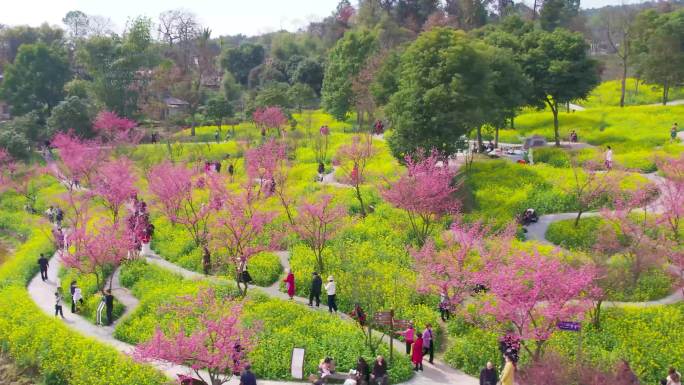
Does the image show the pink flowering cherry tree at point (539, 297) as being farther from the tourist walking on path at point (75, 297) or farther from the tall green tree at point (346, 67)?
the tall green tree at point (346, 67)

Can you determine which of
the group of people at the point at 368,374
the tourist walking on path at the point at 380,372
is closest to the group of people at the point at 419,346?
the group of people at the point at 368,374

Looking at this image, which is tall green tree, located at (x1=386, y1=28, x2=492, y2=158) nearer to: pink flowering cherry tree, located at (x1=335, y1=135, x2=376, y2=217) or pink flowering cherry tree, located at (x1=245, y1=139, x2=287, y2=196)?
pink flowering cherry tree, located at (x1=335, y1=135, x2=376, y2=217)

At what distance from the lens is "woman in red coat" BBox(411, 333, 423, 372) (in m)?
17.2

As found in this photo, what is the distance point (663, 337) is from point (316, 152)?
26.7 metres

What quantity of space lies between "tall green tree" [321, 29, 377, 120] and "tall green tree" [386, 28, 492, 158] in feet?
66.3

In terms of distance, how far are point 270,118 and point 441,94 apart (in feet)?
66.5

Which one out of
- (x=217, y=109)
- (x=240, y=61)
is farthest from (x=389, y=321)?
(x=240, y=61)

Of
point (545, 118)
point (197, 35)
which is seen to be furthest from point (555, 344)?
point (197, 35)

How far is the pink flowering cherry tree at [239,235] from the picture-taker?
74.5ft

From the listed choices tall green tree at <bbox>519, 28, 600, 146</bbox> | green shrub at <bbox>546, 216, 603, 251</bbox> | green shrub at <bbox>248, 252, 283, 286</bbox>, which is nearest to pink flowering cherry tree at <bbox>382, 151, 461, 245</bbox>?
green shrub at <bbox>546, 216, 603, 251</bbox>

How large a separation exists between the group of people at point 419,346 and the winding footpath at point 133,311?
29 centimetres

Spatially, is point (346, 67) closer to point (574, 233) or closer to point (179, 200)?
point (179, 200)

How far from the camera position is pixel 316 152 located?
4122 centimetres

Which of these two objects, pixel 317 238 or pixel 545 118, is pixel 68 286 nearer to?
pixel 317 238
